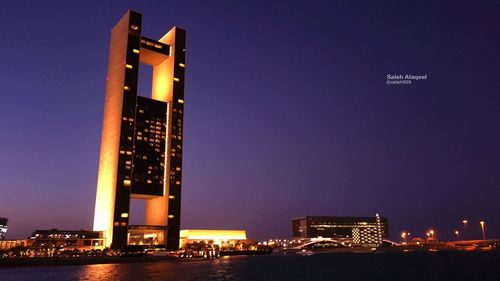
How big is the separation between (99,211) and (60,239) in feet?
57.8

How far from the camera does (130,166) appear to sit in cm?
17050

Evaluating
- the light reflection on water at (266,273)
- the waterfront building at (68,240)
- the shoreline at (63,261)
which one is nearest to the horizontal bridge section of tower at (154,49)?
the waterfront building at (68,240)

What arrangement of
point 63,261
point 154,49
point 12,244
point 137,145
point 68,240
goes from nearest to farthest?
point 63,261, point 68,240, point 12,244, point 137,145, point 154,49

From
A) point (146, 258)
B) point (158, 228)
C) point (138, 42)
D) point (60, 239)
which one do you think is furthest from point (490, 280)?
point (138, 42)

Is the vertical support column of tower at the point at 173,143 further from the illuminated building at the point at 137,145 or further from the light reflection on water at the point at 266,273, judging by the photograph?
the light reflection on water at the point at 266,273

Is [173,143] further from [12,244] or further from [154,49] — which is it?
[12,244]

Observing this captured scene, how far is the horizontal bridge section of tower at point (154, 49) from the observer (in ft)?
626

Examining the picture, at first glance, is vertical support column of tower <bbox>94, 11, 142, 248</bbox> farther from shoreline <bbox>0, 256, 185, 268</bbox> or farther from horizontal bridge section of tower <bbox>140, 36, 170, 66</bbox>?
shoreline <bbox>0, 256, 185, 268</bbox>

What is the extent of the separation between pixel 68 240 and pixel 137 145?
43.9 meters

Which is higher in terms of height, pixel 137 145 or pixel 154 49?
pixel 154 49

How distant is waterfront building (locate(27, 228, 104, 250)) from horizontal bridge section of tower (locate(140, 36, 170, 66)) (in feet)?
257

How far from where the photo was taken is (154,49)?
19225 cm

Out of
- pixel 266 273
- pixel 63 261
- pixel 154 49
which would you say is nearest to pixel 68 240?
pixel 63 261

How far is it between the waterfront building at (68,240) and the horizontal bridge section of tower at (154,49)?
7844cm
